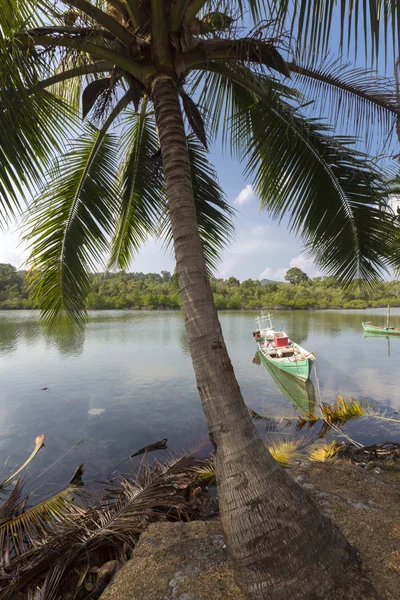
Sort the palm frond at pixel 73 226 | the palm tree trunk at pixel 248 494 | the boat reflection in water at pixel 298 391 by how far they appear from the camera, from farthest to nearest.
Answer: the boat reflection in water at pixel 298 391 < the palm frond at pixel 73 226 < the palm tree trunk at pixel 248 494

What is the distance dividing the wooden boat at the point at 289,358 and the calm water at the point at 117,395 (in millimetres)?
768

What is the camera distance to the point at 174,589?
5.88 ft

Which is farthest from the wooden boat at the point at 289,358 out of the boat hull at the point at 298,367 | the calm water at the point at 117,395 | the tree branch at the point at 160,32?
the tree branch at the point at 160,32

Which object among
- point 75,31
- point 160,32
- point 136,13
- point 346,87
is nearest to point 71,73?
point 75,31

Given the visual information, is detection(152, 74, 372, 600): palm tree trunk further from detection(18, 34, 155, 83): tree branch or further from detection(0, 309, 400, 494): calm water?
detection(0, 309, 400, 494): calm water

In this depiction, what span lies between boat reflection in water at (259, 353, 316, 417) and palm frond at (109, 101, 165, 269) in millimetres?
7290

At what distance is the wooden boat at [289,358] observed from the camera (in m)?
11.5

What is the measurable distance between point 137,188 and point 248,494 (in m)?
4.25

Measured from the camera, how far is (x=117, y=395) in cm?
1056

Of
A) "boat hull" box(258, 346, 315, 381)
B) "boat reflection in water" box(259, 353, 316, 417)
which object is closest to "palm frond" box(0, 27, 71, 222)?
"boat reflection in water" box(259, 353, 316, 417)

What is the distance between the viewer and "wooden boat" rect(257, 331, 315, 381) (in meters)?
11.5

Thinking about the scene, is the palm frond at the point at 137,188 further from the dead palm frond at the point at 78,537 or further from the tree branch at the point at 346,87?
the dead palm frond at the point at 78,537

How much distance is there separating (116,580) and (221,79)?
501 cm

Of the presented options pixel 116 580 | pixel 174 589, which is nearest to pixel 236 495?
pixel 174 589
